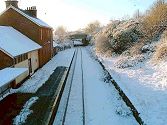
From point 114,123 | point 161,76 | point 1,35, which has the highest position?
point 1,35

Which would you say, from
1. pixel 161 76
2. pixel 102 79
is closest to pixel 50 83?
pixel 102 79

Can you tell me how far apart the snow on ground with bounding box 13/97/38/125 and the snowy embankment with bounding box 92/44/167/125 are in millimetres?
6215

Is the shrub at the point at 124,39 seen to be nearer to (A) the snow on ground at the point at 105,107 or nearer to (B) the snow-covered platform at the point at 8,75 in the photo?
(A) the snow on ground at the point at 105,107

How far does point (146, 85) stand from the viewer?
69.6ft

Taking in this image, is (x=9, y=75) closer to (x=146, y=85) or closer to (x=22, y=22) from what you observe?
(x=146, y=85)

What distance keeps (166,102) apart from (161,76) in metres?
5.74

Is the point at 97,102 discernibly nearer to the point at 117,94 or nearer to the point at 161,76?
the point at 117,94

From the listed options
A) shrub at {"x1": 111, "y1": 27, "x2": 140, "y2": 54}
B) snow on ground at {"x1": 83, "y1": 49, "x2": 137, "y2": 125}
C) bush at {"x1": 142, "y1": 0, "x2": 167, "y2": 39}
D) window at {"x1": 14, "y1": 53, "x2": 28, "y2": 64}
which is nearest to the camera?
snow on ground at {"x1": 83, "y1": 49, "x2": 137, "y2": 125}

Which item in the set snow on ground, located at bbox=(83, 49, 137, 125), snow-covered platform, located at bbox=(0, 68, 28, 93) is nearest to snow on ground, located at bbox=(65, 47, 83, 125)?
snow on ground, located at bbox=(83, 49, 137, 125)

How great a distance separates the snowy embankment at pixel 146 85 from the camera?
49.7 feet

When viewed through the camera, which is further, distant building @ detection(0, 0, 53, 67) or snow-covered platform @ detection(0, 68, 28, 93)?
distant building @ detection(0, 0, 53, 67)

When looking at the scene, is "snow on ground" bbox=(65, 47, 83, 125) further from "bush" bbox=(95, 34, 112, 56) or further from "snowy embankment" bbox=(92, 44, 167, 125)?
"bush" bbox=(95, 34, 112, 56)

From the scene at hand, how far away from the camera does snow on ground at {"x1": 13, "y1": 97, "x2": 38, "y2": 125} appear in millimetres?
14897

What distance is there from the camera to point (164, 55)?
2577cm
